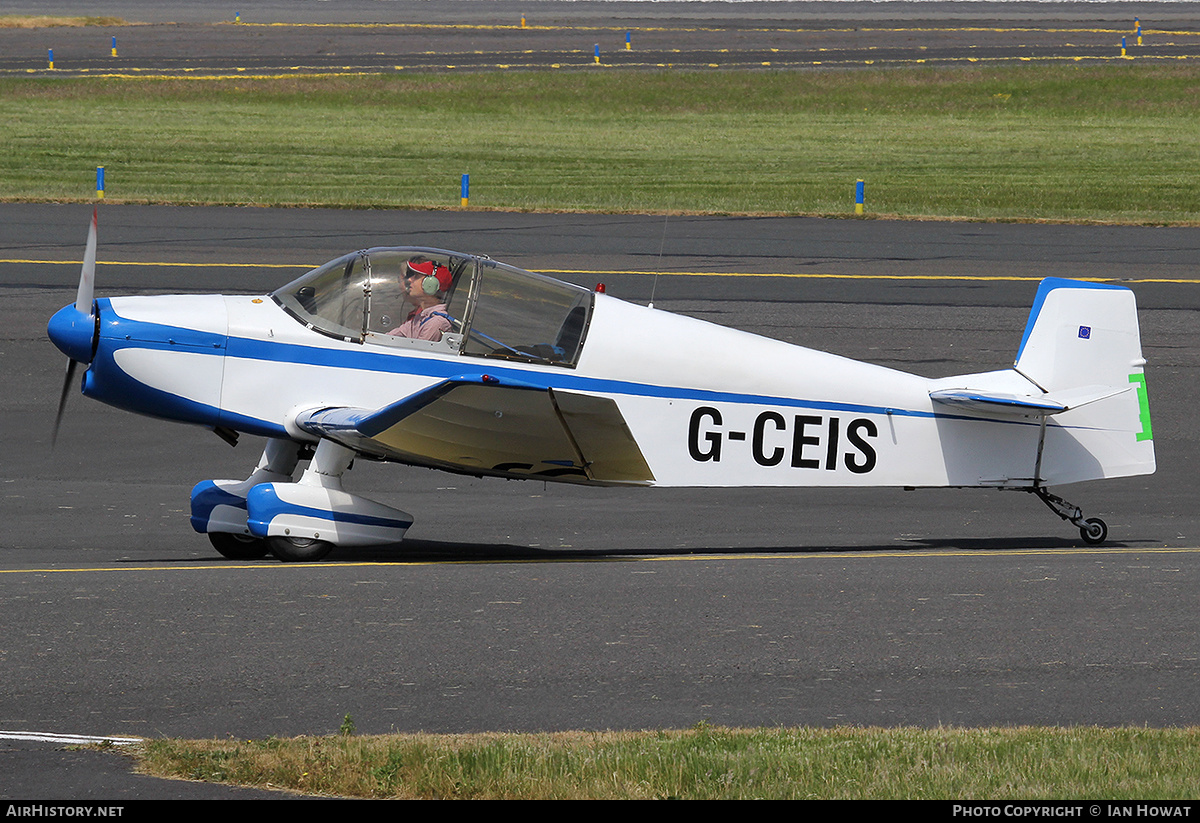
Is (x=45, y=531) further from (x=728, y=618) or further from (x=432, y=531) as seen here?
(x=728, y=618)

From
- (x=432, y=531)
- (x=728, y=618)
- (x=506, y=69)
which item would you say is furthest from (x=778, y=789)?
(x=506, y=69)

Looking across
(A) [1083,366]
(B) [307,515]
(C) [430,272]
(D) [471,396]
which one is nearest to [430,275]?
(C) [430,272]

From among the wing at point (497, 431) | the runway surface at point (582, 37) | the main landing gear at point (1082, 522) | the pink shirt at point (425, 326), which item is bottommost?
the main landing gear at point (1082, 522)

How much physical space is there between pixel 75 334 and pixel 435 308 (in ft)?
8.44

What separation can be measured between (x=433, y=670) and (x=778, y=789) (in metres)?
2.59

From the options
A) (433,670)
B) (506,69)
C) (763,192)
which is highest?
(506,69)

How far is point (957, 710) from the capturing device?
7438 mm

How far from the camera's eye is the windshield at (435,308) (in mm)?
10773

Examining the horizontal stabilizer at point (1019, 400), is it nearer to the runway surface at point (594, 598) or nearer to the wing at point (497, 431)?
the runway surface at point (594, 598)

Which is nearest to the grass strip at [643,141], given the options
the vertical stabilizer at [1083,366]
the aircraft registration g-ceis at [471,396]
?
the vertical stabilizer at [1083,366]

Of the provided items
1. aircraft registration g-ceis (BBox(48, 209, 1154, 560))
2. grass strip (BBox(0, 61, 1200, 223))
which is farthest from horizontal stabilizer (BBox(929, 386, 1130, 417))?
grass strip (BBox(0, 61, 1200, 223))

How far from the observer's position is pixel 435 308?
10797 mm

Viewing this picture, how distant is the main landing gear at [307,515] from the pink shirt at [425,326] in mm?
968

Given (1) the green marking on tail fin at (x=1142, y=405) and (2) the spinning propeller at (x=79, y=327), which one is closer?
(2) the spinning propeller at (x=79, y=327)
